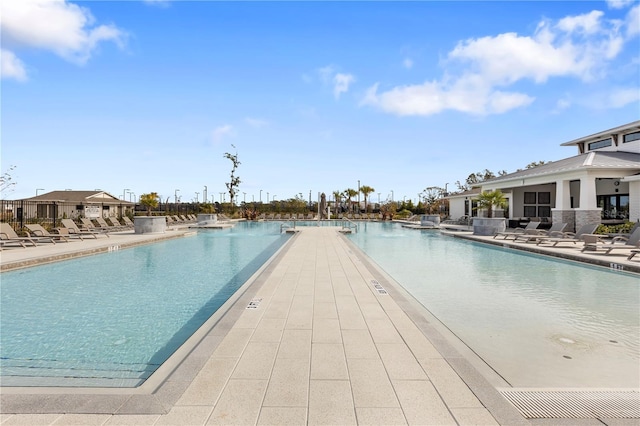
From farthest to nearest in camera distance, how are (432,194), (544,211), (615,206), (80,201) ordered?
(432,194) → (80,201) → (544,211) → (615,206)

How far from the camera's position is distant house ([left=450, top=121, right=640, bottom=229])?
15.5 m

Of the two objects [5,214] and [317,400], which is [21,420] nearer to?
[317,400]

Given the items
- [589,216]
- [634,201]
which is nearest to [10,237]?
[589,216]

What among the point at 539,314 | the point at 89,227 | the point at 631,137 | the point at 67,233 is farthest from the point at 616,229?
the point at 89,227

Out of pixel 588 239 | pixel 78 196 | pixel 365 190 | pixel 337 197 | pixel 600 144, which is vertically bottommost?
pixel 588 239

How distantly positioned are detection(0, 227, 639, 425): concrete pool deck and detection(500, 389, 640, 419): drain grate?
0.24ft

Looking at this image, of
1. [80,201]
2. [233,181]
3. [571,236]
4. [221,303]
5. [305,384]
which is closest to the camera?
[305,384]

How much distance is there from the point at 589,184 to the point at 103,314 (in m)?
18.9

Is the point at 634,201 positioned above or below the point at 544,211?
above

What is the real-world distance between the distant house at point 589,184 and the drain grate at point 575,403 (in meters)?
16.3

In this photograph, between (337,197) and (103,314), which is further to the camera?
(337,197)

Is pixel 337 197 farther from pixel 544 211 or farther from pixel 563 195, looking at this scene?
pixel 563 195

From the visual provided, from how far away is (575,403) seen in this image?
2.40 m

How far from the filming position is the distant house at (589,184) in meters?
15.5
